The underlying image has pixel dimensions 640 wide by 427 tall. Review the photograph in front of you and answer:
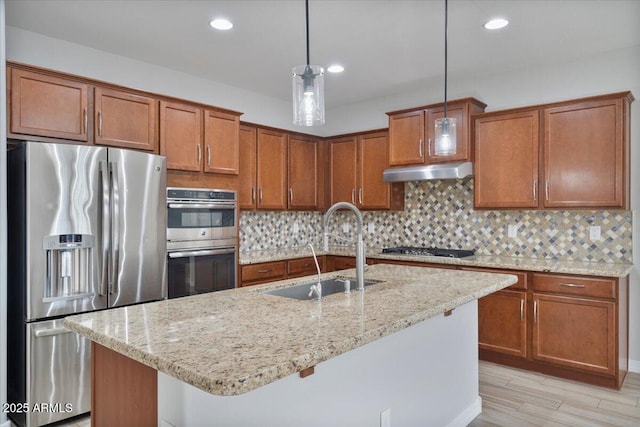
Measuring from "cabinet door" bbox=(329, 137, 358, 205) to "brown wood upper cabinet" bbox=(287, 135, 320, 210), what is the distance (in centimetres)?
20

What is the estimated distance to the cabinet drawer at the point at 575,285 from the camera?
10.5 feet

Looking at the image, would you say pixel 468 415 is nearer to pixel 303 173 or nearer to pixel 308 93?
pixel 308 93

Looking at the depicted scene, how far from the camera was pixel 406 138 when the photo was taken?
4.50 m

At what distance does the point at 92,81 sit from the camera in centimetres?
308

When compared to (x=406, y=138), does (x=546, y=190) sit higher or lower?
lower

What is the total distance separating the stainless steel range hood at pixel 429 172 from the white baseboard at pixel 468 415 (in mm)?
1979

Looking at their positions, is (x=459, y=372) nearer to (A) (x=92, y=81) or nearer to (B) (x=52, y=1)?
(A) (x=92, y=81)

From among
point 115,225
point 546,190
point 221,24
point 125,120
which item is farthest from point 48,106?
point 546,190

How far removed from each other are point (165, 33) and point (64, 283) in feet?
6.33

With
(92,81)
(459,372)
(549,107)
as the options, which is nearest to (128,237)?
(92,81)

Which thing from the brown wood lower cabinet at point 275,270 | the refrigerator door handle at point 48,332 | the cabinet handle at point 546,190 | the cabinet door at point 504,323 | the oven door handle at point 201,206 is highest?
the cabinet handle at point 546,190

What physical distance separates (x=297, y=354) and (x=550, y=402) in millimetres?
2651

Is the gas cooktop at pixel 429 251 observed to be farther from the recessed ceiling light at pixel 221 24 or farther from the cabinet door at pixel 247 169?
the recessed ceiling light at pixel 221 24

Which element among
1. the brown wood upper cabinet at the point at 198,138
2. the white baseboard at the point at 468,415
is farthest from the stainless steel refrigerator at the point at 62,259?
the white baseboard at the point at 468,415
